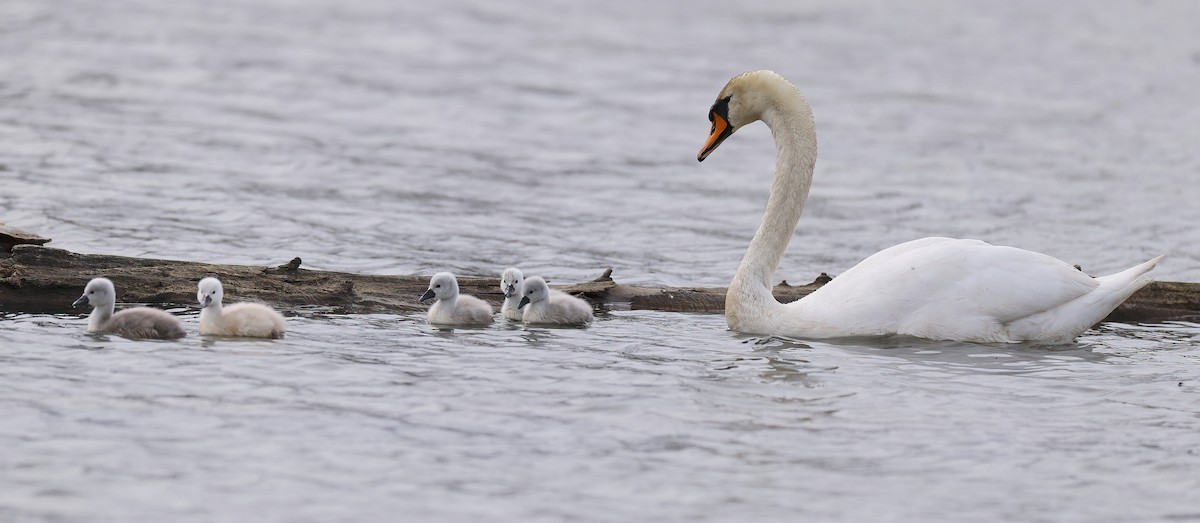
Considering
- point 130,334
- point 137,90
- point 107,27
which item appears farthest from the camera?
point 107,27

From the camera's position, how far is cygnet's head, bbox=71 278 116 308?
11.3 meters

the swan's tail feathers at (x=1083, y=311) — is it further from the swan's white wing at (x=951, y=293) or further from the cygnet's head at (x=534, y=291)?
the cygnet's head at (x=534, y=291)

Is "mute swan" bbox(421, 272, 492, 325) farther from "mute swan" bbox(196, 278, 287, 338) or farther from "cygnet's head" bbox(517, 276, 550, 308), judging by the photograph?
"mute swan" bbox(196, 278, 287, 338)

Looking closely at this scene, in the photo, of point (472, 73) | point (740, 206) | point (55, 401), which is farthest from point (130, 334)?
point (472, 73)

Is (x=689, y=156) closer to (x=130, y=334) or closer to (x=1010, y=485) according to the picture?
(x=130, y=334)

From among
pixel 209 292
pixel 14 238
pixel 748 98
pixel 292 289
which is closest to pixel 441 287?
pixel 292 289

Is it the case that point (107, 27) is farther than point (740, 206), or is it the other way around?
point (107, 27)

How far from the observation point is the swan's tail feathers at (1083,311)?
11.9 m

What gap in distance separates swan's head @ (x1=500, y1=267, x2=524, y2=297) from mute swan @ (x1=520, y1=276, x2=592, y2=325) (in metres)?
0.07

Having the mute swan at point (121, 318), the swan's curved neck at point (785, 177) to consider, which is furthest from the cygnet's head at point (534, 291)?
the mute swan at point (121, 318)

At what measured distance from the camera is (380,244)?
17.5 m

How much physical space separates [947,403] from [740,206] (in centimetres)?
1126

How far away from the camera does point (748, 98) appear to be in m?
13.0

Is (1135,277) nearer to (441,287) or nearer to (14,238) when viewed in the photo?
(441,287)
